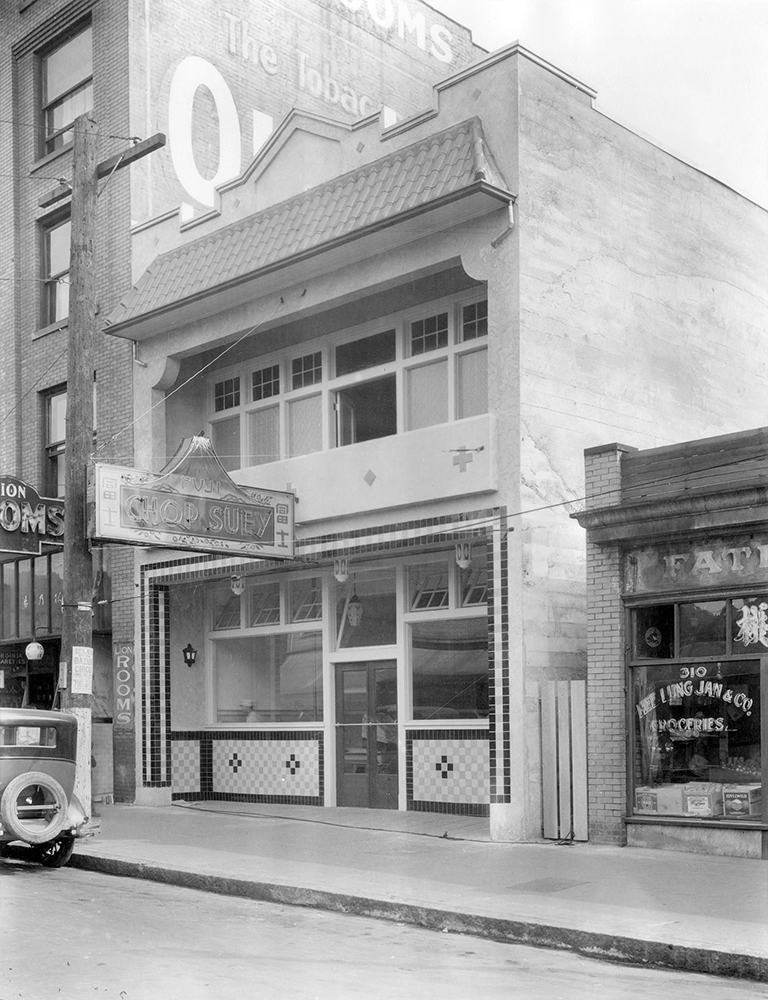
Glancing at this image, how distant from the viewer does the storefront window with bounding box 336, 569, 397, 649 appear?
17.5 metres

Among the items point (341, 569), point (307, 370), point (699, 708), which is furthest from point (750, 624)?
point (307, 370)

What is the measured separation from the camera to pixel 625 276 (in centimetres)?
1598

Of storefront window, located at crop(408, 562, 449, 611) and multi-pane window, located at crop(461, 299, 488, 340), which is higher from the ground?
multi-pane window, located at crop(461, 299, 488, 340)

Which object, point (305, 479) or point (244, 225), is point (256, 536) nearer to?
point (305, 479)

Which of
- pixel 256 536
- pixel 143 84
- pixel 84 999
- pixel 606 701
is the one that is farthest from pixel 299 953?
pixel 143 84

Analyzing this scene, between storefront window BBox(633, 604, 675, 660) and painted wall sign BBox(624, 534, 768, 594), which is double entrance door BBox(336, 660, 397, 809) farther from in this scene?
painted wall sign BBox(624, 534, 768, 594)

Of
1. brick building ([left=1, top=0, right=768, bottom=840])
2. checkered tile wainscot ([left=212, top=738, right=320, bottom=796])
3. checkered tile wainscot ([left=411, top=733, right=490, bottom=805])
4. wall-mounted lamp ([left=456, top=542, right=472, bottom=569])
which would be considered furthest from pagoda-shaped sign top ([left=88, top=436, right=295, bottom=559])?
checkered tile wainscot ([left=212, top=738, right=320, bottom=796])

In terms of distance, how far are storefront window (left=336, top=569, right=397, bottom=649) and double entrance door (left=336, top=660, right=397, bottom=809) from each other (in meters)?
0.36

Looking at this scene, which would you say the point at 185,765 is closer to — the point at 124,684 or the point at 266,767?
the point at 266,767

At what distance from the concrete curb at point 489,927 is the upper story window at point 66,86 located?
14623 millimetres

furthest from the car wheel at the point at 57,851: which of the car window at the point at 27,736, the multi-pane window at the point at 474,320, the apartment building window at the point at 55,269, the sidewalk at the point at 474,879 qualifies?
the apartment building window at the point at 55,269

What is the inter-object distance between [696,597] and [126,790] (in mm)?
10352

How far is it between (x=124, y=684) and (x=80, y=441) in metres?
5.85

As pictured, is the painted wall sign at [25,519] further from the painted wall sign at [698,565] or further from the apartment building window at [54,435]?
the painted wall sign at [698,565]
